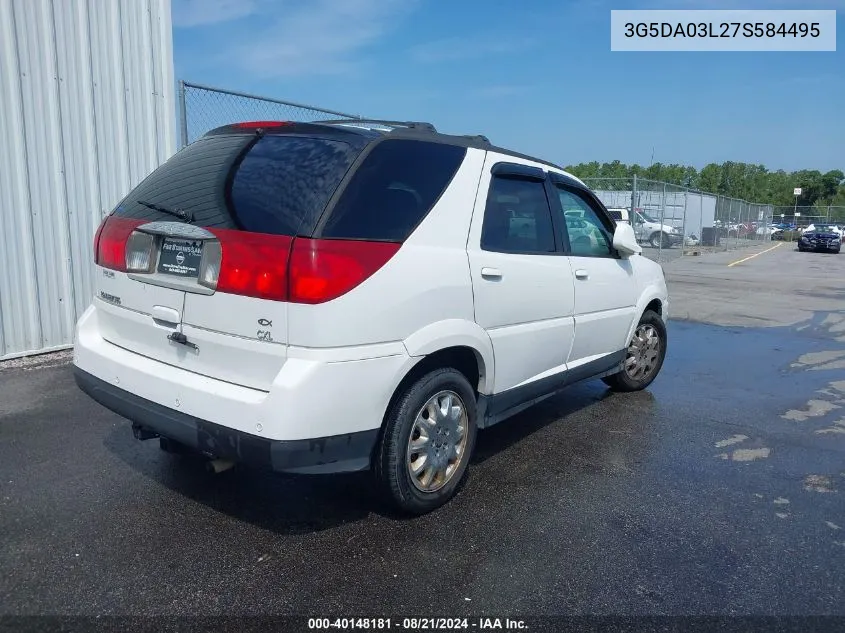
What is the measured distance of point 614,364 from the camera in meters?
5.02

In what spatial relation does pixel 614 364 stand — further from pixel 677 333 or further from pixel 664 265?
pixel 664 265

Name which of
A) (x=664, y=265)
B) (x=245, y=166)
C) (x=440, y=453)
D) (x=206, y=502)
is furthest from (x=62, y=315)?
(x=664, y=265)

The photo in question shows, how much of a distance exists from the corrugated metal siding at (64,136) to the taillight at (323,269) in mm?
4466

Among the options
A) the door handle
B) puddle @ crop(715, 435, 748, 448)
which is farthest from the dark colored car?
the door handle

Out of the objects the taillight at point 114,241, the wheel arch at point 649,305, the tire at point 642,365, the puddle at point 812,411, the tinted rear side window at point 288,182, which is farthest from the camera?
the tire at point 642,365

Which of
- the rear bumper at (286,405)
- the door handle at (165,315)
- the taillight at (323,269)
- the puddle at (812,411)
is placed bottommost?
the puddle at (812,411)

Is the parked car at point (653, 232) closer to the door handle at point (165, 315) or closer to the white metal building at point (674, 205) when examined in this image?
the white metal building at point (674, 205)

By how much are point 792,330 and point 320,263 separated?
8.95m

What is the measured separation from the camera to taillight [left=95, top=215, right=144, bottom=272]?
3.14 m

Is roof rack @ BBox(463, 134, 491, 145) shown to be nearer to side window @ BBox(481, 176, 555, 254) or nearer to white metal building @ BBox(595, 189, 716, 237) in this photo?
side window @ BBox(481, 176, 555, 254)

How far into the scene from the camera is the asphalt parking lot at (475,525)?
2.65 metres

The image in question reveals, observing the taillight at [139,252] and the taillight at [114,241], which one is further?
the taillight at [114,241]

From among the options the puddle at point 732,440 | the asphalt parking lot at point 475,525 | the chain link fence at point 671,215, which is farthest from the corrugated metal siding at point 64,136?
the chain link fence at point 671,215

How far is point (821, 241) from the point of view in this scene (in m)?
32.6
